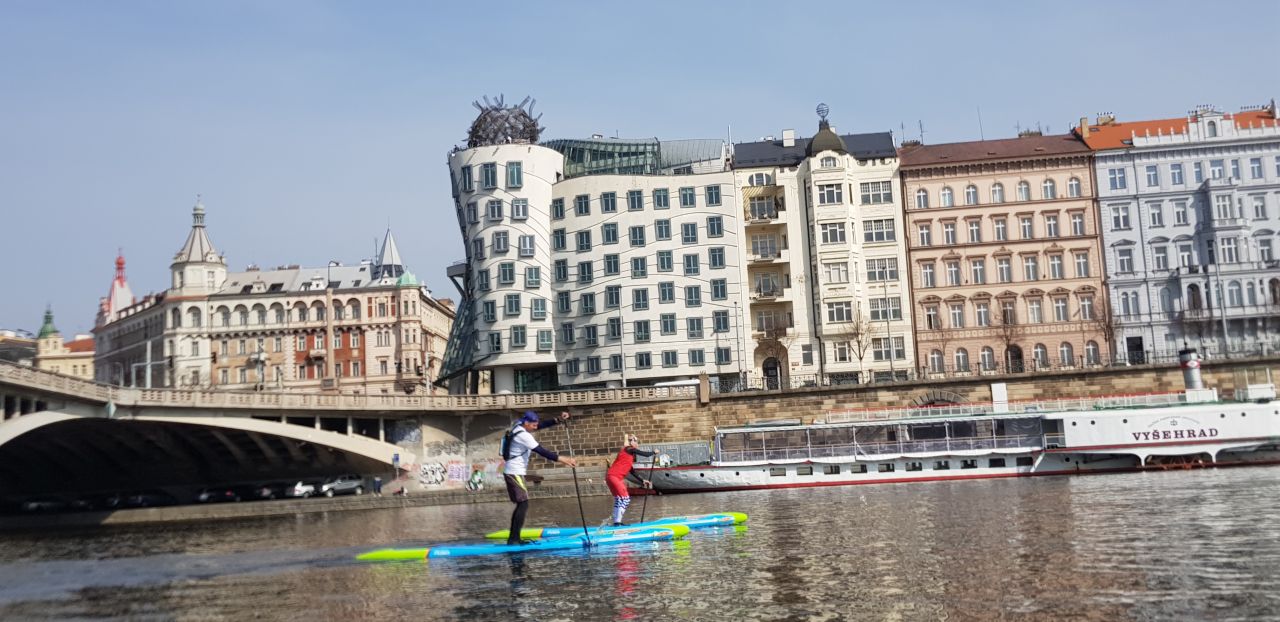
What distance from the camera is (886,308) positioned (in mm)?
81938

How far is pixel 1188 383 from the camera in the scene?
61250 millimetres

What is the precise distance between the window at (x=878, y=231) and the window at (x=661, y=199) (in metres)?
14.6

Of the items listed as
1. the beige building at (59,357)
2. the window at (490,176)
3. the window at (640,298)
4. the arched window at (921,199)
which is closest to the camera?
the window at (640,298)

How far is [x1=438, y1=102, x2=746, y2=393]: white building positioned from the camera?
81562 mm

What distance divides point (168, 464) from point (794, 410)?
4191cm

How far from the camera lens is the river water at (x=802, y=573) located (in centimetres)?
1892

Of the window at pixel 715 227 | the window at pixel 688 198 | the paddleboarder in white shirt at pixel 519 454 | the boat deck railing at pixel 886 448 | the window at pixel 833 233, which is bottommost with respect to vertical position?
the boat deck railing at pixel 886 448

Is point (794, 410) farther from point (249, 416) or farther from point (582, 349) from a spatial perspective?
point (249, 416)

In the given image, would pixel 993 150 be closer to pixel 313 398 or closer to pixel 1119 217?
pixel 1119 217

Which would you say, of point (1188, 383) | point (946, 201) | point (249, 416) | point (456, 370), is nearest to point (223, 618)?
point (249, 416)

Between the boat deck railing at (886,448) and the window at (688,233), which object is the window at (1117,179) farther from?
the boat deck railing at (886,448)

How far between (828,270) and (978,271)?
437 inches

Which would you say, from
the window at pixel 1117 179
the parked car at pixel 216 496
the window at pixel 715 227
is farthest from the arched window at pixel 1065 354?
the parked car at pixel 216 496

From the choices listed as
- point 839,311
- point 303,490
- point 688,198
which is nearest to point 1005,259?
point 839,311
